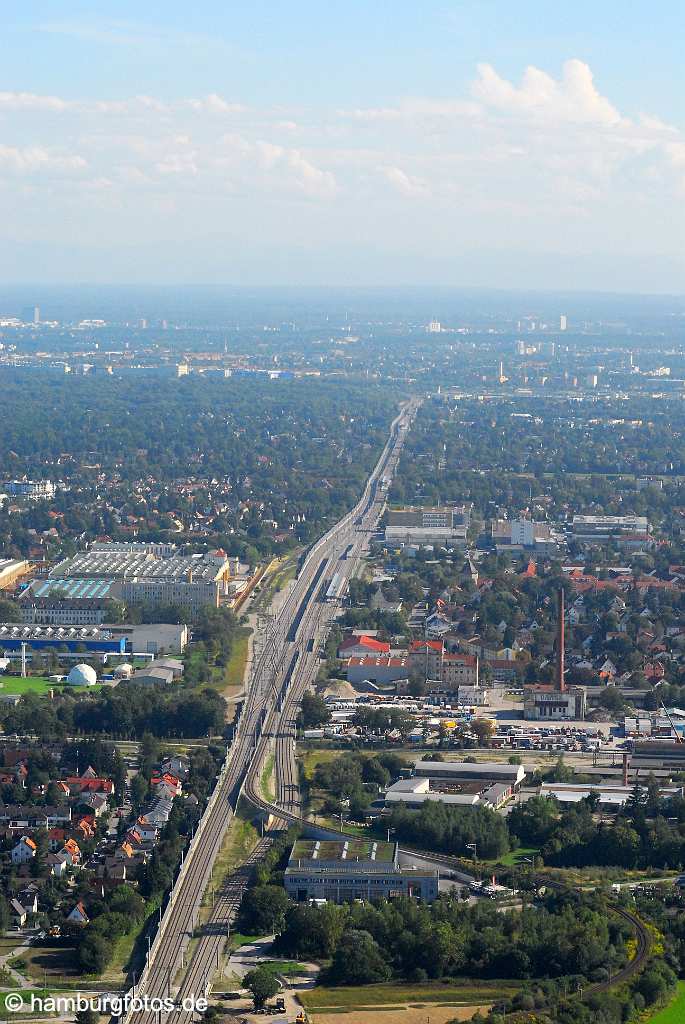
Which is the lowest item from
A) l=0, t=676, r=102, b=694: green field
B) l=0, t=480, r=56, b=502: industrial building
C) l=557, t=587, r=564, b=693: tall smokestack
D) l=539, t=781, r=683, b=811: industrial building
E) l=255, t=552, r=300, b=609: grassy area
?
l=0, t=480, r=56, b=502: industrial building

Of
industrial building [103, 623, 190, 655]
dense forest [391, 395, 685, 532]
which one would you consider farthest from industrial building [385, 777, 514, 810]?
dense forest [391, 395, 685, 532]

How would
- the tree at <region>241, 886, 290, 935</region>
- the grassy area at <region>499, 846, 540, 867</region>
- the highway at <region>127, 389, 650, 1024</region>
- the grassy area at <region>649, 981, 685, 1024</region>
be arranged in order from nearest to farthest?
the grassy area at <region>649, 981, 685, 1024</region> → the highway at <region>127, 389, 650, 1024</region> → the tree at <region>241, 886, 290, 935</region> → the grassy area at <region>499, 846, 540, 867</region>

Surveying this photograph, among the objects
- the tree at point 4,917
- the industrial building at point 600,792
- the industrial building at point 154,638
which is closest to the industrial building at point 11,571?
the industrial building at point 154,638

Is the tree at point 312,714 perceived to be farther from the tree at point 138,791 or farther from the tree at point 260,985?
the tree at point 260,985

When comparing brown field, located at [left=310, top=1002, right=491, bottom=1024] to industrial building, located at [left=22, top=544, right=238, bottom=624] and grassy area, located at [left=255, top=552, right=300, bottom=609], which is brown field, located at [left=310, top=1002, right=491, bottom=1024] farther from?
grassy area, located at [left=255, top=552, right=300, bottom=609]

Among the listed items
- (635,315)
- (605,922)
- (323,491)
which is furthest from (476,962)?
(635,315)

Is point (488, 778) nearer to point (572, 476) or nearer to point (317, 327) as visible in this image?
point (572, 476)

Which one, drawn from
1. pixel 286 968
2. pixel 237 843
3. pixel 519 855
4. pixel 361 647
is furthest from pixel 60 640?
pixel 286 968
